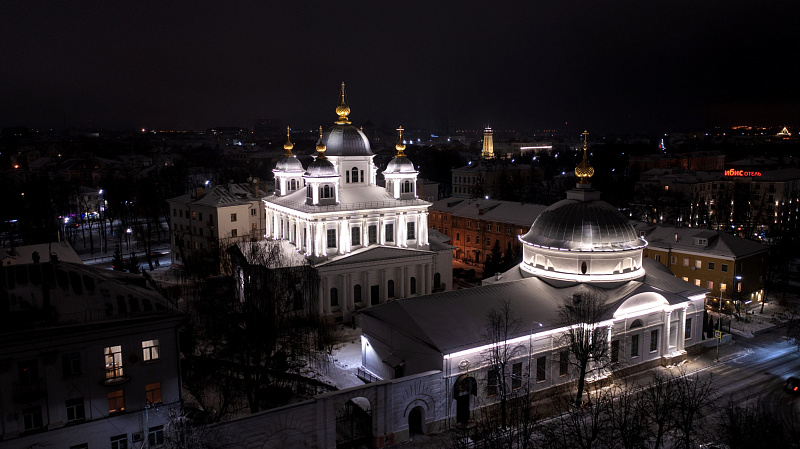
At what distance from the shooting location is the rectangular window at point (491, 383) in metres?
24.4

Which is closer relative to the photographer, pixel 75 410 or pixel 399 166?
pixel 75 410

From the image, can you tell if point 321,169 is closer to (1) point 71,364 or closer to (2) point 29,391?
(1) point 71,364

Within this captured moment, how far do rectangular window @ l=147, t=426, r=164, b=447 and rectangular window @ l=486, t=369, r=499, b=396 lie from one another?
12.6 m

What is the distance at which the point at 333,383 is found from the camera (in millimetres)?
26797

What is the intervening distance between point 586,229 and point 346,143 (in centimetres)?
1806

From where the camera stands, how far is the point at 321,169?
37.5m

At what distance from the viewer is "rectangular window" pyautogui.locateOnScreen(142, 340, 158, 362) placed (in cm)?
2050

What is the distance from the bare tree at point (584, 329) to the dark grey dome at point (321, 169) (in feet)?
56.3

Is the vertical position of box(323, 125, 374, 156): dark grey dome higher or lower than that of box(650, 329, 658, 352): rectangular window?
higher

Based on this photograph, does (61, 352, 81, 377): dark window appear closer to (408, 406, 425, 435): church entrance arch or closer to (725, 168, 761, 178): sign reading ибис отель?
(408, 406, 425, 435): church entrance arch

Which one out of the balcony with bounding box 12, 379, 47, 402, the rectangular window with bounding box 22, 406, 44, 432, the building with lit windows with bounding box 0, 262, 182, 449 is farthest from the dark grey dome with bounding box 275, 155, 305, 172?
the rectangular window with bounding box 22, 406, 44, 432

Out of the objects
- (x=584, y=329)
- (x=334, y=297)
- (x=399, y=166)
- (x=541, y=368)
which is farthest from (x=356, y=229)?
(x=584, y=329)

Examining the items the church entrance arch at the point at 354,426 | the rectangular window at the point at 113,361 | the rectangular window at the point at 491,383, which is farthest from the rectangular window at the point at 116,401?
the rectangular window at the point at 491,383

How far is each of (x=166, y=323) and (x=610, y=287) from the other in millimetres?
21105
